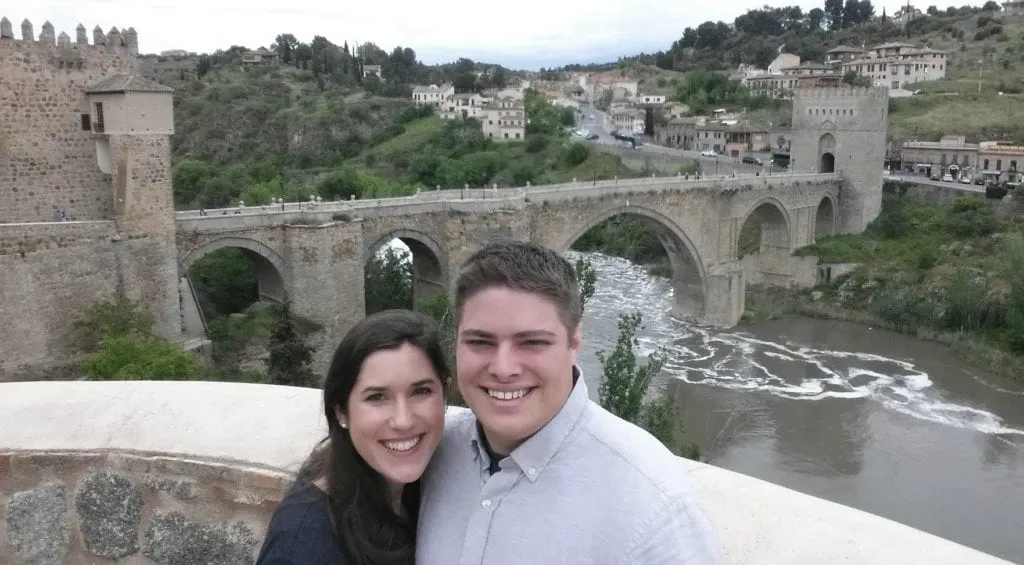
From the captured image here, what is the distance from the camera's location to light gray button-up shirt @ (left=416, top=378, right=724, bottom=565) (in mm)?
1216

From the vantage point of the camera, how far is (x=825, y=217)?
28094 millimetres

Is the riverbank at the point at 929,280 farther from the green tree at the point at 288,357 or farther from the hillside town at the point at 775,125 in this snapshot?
the green tree at the point at 288,357

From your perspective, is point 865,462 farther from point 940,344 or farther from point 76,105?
point 76,105

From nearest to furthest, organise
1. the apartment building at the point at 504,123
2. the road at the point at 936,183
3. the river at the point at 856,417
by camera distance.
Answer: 1. the river at the point at 856,417
2. the road at the point at 936,183
3. the apartment building at the point at 504,123

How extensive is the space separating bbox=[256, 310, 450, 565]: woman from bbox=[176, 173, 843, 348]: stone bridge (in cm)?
1189

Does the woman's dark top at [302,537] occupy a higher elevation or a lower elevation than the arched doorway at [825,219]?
higher

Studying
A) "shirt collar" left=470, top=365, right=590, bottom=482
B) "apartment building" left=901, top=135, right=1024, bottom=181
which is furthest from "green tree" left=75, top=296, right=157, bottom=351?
"apartment building" left=901, top=135, right=1024, bottom=181

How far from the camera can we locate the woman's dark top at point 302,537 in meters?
1.40

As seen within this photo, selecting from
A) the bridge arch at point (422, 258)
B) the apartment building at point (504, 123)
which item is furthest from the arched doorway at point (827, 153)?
the apartment building at point (504, 123)

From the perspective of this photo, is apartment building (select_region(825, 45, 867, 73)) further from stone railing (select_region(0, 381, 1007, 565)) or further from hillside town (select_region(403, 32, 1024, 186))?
stone railing (select_region(0, 381, 1007, 565))

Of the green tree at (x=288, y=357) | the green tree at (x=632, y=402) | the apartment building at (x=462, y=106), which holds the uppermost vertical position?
the apartment building at (x=462, y=106)

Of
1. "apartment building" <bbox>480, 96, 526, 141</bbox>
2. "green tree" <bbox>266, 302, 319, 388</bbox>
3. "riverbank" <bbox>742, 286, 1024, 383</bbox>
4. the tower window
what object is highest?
"apartment building" <bbox>480, 96, 526, 141</bbox>

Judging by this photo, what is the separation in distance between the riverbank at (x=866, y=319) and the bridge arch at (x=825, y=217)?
3.67 metres

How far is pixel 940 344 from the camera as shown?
20438 millimetres
